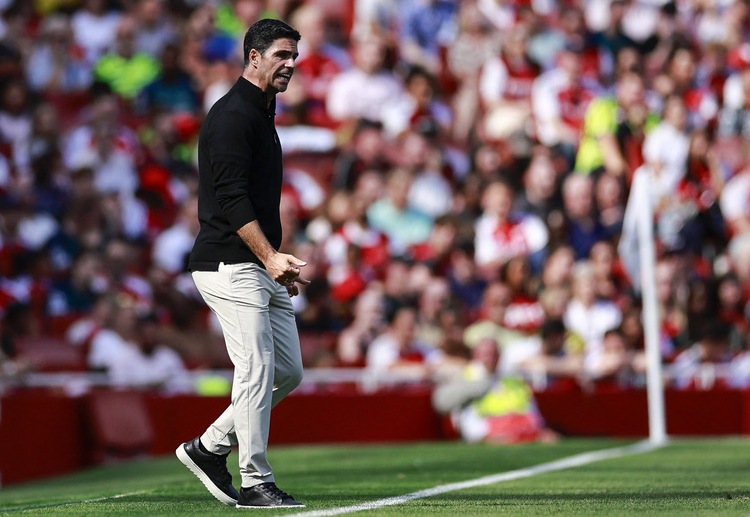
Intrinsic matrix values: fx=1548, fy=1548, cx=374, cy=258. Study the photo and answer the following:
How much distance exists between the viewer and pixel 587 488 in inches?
330

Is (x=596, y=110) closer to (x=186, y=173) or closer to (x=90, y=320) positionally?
(x=186, y=173)

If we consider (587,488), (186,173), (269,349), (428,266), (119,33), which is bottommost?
(587,488)

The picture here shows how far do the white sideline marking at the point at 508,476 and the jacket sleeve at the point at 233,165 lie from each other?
136cm

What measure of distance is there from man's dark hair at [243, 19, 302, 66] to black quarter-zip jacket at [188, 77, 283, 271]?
0.58ft

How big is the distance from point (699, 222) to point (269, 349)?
11.0 meters

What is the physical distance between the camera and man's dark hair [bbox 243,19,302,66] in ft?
23.3

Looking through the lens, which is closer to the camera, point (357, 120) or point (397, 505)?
point (397, 505)

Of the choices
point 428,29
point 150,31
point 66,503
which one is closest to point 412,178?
point 428,29

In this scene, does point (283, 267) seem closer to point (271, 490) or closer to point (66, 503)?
point (271, 490)

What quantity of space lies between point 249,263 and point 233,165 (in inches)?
18.4

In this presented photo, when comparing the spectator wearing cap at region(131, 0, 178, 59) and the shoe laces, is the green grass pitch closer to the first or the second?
the shoe laces

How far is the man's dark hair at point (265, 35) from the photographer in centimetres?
709

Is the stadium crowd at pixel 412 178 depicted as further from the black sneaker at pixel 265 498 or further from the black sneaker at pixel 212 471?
the black sneaker at pixel 265 498

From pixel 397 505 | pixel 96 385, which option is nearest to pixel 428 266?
pixel 96 385
